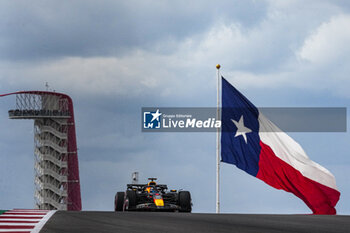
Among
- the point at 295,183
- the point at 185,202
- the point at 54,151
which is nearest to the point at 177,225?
the point at 185,202

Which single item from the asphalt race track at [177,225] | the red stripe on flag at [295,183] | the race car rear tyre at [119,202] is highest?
the red stripe on flag at [295,183]

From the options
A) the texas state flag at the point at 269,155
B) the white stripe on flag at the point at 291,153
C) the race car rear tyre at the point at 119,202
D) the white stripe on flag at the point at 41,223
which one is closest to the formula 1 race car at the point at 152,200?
the race car rear tyre at the point at 119,202

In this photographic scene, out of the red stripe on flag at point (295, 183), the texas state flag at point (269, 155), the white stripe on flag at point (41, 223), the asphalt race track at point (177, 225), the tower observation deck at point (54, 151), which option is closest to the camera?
the white stripe on flag at point (41, 223)

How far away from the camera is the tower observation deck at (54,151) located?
310ft

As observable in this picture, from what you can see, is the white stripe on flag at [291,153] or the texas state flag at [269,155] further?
the white stripe on flag at [291,153]

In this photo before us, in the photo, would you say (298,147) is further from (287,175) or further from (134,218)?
(134,218)

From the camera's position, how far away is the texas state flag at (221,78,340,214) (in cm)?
2659

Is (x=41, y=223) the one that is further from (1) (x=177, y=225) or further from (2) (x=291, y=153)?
(2) (x=291, y=153)

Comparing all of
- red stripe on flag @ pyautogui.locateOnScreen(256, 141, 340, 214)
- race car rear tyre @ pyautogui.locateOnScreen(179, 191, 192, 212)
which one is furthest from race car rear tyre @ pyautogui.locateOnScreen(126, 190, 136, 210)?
red stripe on flag @ pyautogui.locateOnScreen(256, 141, 340, 214)

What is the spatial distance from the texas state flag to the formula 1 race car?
271 cm

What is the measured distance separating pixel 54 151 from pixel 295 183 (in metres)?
73.3

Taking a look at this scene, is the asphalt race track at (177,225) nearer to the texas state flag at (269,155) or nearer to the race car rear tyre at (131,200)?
the texas state flag at (269,155)

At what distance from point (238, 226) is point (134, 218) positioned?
328cm

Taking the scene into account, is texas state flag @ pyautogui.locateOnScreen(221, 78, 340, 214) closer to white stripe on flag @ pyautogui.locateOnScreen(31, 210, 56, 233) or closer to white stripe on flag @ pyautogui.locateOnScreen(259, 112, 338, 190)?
white stripe on flag @ pyautogui.locateOnScreen(259, 112, 338, 190)
